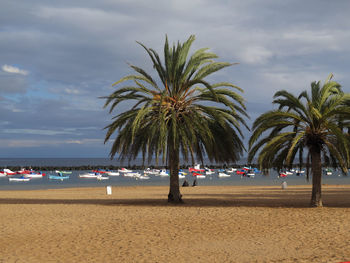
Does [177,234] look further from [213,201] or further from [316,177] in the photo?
[213,201]

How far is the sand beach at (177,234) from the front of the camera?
11.6 metres

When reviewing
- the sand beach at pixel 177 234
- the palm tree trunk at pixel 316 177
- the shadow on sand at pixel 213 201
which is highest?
the palm tree trunk at pixel 316 177

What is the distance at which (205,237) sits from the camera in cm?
1441

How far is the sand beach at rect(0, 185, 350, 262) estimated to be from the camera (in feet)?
38.2

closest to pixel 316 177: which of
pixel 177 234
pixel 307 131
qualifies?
pixel 307 131

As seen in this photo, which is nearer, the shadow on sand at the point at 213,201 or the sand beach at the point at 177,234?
the sand beach at the point at 177,234

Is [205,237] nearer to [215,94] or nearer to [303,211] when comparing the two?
[303,211]

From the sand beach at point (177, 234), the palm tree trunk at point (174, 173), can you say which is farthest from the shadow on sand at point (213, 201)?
the sand beach at point (177, 234)

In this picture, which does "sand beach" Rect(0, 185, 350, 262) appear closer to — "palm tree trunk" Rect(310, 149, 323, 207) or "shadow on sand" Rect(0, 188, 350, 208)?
"palm tree trunk" Rect(310, 149, 323, 207)

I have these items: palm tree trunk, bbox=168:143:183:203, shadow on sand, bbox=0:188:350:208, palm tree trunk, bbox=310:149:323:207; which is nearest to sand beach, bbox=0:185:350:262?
palm tree trunk, bbox=310:149:323:207

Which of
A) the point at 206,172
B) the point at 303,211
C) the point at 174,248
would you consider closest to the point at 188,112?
the point at 303,211

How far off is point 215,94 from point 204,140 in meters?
2.69

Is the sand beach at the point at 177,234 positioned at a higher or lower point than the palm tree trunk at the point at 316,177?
lower

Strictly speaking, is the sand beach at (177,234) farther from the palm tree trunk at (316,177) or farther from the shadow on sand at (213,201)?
the shadow on sand at (213,201)
